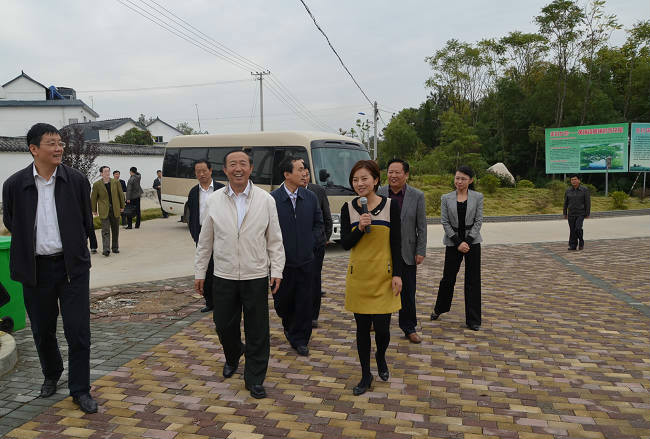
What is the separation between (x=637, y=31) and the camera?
114 ft

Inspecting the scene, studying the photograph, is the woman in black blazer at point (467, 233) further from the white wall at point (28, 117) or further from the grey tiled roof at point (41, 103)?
the grey tiled roof at point (41, 103)

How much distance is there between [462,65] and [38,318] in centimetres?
4831

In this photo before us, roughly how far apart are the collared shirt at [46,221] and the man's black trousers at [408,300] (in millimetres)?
3042

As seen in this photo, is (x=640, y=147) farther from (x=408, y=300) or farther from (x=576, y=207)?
(x=408, y=300)

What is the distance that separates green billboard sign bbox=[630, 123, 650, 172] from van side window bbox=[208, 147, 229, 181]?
19.4 metres

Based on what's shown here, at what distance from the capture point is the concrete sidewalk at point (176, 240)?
9.27 meters

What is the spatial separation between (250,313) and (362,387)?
3.32ft

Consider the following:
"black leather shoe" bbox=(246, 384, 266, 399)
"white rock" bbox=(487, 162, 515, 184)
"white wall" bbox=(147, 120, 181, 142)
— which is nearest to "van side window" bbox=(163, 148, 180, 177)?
"black leather shoe" bbox=(246, 384, 266, 399)

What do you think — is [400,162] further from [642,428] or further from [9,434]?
[9,434]

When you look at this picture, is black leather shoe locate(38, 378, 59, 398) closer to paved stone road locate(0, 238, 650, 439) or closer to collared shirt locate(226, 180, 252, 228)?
paved stone road locate(0, 238, 650, 439)

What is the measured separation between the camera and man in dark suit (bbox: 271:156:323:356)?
487 cm

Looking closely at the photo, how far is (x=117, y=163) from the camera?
28125 mm

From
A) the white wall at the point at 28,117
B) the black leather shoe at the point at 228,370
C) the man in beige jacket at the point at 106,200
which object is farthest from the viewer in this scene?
the white wall at the point at 28,117

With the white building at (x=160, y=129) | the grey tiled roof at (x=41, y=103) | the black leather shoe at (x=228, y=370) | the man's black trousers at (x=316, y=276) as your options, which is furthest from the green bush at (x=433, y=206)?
the white building at (x=160, y=129)
